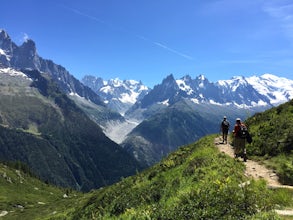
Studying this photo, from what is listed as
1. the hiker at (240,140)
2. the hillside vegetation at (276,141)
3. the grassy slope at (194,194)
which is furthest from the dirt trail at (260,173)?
the hiker at (240,140)

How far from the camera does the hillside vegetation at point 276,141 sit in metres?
27.3

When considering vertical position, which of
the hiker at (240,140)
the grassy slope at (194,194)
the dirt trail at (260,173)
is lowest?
the grassy slope at (194,194)

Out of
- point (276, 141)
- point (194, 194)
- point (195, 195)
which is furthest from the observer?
point (276, 141)

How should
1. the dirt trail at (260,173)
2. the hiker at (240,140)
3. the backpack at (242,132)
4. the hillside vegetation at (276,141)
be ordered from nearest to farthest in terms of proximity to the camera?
the dirt trail at (260,173) → the hillside vegetation at (276,141) → the backpack at (242,132) → the hiker at (240,140)

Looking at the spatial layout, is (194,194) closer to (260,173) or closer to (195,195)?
(195,195)

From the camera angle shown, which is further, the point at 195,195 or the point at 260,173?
the point at 260,173

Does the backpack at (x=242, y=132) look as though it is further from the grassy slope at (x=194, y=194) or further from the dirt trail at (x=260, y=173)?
the grassy slope at (x=194, y=194)

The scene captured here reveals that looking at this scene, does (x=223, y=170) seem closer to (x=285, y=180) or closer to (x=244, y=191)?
(x=285, y=180)

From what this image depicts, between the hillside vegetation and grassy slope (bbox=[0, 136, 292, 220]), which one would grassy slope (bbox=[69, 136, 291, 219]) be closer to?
grassy slope (bbox=[0, 136, 292, 220])

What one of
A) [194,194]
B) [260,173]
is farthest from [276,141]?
[194,194]

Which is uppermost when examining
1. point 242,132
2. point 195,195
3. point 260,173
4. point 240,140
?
point 242,132

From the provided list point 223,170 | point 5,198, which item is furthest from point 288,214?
point 5,198

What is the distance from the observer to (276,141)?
32.4 meters

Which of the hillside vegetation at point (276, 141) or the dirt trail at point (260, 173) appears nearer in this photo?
the dirt trail at point (260, 173)
